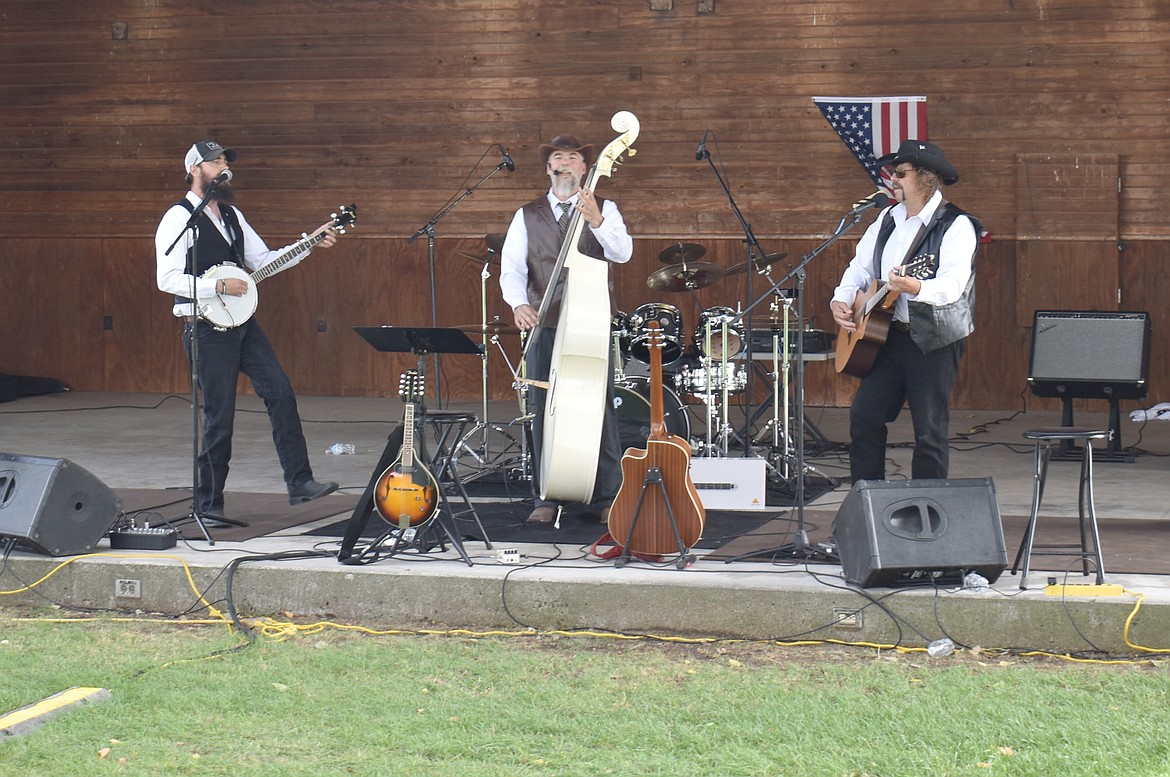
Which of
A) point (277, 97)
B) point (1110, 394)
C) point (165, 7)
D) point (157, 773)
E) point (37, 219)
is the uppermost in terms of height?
point (165, 7)

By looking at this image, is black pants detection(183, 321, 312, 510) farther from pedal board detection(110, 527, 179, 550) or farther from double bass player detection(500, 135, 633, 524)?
double bass player detection(500, 135, 633, 524)

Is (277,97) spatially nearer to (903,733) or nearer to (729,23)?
(729,23)

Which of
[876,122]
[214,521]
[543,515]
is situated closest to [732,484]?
[543,515]

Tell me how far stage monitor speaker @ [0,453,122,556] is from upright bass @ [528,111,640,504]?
187cm

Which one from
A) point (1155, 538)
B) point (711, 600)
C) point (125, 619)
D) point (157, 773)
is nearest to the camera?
point (157, 773)

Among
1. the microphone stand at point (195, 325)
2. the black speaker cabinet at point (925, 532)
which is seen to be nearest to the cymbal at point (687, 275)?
the microphone stand at point (195, 325)

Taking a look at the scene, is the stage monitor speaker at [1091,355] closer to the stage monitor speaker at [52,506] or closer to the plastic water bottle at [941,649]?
the plastic water bottle at [941,649]

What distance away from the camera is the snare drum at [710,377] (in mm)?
8109

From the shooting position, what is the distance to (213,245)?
6965mm

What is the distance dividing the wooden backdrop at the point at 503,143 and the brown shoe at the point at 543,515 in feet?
14.7

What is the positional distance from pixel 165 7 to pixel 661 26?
4.36m

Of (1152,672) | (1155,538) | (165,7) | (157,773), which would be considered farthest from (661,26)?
(157,773)

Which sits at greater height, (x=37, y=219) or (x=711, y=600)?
Answer: (x=37, y=219)

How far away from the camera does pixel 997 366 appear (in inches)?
452
